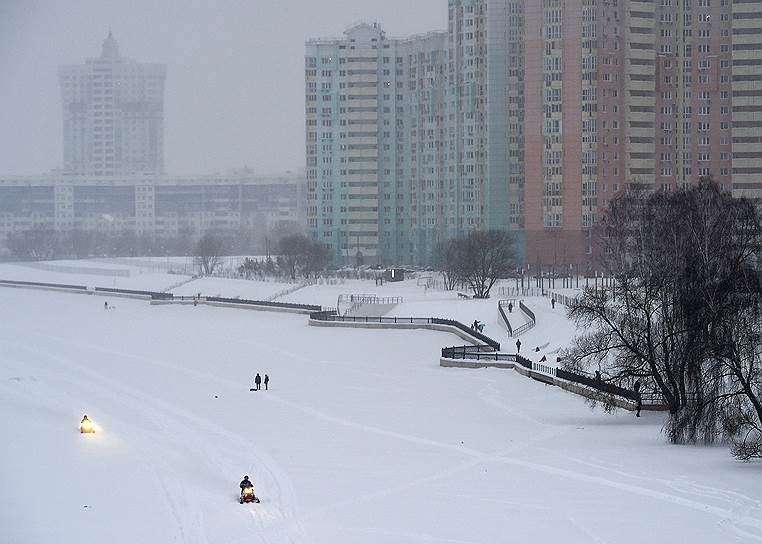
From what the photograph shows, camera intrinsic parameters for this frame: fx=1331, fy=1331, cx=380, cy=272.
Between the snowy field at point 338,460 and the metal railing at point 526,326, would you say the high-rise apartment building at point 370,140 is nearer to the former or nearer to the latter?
the metal railing at point 526,326

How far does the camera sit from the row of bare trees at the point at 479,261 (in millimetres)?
93500

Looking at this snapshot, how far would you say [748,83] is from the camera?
359ft

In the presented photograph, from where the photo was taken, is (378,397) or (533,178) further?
(533,178)

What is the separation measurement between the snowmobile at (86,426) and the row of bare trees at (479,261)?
168ft

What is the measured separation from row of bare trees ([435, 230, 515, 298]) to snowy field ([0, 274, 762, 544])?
3462 centimetres

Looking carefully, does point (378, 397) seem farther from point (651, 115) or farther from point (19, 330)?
point (651, 115)

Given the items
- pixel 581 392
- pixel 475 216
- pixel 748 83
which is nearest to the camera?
pixel 581 392

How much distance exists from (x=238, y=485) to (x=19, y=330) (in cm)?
4905

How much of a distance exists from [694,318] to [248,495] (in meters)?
15.5

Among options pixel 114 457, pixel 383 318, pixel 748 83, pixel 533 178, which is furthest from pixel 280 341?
pixel 748 83

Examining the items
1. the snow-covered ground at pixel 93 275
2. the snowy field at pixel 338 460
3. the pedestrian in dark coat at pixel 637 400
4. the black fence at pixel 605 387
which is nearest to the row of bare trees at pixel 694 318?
the black fence at pixel 605 387

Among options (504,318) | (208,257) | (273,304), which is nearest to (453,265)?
(273,304)

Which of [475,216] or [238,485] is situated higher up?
[475,216]

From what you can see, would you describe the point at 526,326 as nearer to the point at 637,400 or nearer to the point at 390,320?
the point at 390,320
